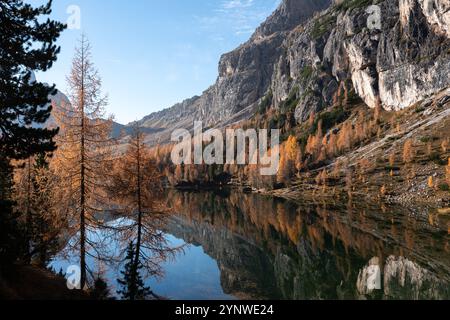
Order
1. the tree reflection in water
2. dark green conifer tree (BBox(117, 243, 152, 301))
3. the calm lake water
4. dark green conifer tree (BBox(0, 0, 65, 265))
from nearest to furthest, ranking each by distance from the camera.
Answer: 1. dark green conifer tree (BBox(0, 0, 65, 265))
2. dark green conifer tree (BBox(117, 243, 152, 301))
3. the calm lake water
4. the tree reflection in water

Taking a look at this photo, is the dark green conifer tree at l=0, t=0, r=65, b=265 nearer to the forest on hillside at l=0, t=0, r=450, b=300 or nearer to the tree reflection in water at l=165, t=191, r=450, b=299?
the forest on hillside at l=0, t=0, r=450, b=300

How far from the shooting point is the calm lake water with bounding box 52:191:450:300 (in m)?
29.7

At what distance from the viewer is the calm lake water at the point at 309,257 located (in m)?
29.7

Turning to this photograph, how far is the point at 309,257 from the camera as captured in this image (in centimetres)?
4262

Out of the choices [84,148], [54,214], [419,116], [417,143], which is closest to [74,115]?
[84,148]

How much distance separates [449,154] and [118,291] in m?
105

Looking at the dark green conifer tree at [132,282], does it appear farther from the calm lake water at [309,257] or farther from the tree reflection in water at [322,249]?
the tree reflection in water at [322,249]

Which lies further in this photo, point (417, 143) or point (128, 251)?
point (417, 143)

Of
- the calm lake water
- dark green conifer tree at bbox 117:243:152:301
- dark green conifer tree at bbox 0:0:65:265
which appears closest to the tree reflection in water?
the calm lake water

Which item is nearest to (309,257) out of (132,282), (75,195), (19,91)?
(132,282)

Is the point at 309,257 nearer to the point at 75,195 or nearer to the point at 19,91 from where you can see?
the point at 75,195

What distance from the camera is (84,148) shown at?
22.3 metres

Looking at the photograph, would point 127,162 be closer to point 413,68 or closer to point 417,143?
point 417,143
